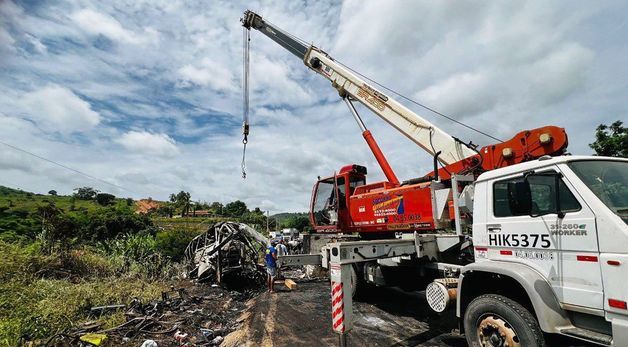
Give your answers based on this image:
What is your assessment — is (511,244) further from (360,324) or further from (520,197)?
(360,324)

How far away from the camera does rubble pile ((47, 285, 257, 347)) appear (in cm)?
595

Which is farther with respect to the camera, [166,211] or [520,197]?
[166,211]

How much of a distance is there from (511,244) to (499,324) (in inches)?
37.3

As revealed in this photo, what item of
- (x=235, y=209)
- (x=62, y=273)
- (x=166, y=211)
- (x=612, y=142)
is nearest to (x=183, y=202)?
(x=166, y=211)

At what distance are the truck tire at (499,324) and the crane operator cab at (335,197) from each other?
4551 millimetres

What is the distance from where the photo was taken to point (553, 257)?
11.9 ft

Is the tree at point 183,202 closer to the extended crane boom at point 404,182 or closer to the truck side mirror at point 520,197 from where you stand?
the extended crane boom at point 404,182

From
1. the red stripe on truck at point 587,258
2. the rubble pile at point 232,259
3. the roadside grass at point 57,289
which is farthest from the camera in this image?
the rubble pile at point 232,259

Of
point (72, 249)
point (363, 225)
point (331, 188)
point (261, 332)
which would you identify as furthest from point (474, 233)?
point (72, 249)

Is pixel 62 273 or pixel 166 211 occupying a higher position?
pixel 166 211

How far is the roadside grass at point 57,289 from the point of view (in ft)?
20.0

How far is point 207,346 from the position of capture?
6.11 m

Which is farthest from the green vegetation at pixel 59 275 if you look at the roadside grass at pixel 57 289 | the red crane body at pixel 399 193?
the red crane body at pixel 399 193

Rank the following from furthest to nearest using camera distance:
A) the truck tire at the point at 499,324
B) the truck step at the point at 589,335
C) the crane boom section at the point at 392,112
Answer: the crane boom section at the point at 392,112, the truck tire at the point at 499,324, the truck step at the point at 589,335
